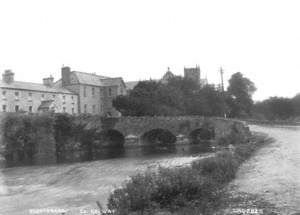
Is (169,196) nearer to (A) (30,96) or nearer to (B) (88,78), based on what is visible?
(A) (30,96)

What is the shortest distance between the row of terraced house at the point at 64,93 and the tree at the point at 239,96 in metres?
20.9

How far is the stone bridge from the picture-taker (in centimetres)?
4331

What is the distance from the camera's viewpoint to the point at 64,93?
5803 cm

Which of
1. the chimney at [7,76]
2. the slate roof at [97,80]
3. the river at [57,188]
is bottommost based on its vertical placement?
the river at [57,188]

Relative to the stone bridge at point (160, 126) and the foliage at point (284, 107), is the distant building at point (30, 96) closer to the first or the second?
the stone bridge at point (160, 126)

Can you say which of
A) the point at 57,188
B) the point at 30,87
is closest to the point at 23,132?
the point at 30,87

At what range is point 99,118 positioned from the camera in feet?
160

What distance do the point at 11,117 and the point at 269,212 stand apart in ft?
117

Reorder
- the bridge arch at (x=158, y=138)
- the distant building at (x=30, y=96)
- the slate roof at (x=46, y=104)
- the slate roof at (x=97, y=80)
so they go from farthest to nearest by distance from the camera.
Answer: the slate roof at (x=97, y=80) < the slate roof at (x=46, y=104) < the bridge arch at (x=158, y=138) < the distant building at (x=30, y=96)

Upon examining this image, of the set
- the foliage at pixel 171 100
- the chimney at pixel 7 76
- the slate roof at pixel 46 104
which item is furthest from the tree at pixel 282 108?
the chimney at pixel 7 76

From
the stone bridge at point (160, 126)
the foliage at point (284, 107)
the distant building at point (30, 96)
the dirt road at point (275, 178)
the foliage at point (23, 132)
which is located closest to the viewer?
the dirt road at point (275, 178)

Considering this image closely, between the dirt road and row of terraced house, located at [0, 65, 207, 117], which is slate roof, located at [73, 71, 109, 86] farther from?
the dirt road

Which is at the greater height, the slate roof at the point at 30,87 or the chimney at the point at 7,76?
the chimney at the point at 7,76

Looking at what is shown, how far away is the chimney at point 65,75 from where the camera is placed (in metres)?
61.9
